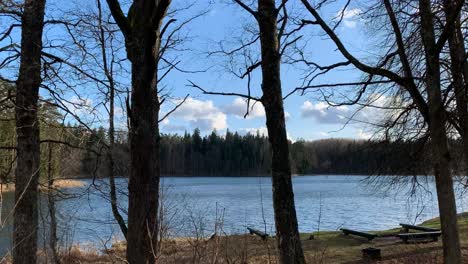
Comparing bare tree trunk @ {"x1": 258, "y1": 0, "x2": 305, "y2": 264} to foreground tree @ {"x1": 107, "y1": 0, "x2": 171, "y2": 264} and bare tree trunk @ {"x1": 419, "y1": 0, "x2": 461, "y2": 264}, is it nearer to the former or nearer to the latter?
bare tree trunk @ {"x1": 419, "y1": 0, "x2": 461, "y2": 264}

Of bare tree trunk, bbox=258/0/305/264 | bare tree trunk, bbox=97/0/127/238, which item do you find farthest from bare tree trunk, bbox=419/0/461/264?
bare tree trunk, bbox=97/0/127/238

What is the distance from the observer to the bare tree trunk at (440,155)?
6.07m

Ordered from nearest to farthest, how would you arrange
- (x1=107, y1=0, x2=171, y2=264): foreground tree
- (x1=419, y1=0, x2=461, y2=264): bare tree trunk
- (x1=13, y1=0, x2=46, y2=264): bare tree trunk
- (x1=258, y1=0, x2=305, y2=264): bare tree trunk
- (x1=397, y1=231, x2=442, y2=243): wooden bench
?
(x1=107, y1=0, x2=171, y2=264): foreground tree → (x1=419, y1=0, x2=461, y2=264): bare tree trunk → (x1=258, y1=0, x2=305, y2=264): bare tree trunk → (x1=13, y1=0, x2=46, y2=264): bare tree trunk → (x1=397, y1=231, x2=442, y2=243): wooden bench

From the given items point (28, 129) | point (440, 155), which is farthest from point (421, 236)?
point (28, 129)

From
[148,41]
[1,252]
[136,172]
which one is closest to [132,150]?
[136,172]

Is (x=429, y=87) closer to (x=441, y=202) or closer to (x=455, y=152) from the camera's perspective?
(x=441, y=202)

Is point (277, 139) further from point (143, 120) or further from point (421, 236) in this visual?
point (421, 236)

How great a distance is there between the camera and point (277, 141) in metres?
7.29

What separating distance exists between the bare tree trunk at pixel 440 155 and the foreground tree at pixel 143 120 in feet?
11.0

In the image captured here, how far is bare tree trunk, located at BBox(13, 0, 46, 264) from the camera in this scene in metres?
7.49

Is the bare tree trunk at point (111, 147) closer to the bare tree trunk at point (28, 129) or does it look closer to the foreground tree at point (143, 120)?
the bare tree trunk at point (28, 129)

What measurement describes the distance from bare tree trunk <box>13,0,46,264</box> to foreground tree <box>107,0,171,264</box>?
8.88ft

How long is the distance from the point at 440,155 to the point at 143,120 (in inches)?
144

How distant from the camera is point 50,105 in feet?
27.2
